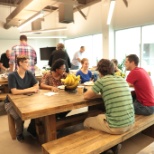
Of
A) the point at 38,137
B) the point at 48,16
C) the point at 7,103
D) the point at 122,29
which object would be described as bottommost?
the point at 38,137

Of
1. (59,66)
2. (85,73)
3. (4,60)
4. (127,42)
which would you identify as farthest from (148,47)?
(4,60)

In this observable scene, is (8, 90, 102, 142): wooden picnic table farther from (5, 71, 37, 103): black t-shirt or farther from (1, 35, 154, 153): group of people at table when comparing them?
(5, 71, 37, 103): black t-shirt

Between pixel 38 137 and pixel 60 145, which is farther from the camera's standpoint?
pixel 38 137

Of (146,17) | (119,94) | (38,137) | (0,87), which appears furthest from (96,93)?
(146,17)

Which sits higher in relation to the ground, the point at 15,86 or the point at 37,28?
the point at 37,28

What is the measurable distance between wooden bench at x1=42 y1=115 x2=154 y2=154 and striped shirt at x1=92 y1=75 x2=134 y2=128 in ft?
0.48

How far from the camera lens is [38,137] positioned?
2568mm

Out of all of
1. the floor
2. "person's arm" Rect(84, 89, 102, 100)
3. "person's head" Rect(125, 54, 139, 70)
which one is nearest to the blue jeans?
the floor

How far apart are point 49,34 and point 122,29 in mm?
4140

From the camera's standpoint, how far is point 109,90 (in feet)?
6.11

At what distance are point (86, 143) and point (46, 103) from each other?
23.8 inches

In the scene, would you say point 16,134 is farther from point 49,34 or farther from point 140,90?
point 49,34

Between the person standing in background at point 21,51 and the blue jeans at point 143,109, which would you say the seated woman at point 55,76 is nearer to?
the blue jeans at point 143,109

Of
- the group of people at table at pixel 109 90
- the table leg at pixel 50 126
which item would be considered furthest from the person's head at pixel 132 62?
the table leg at pixel 50 126
